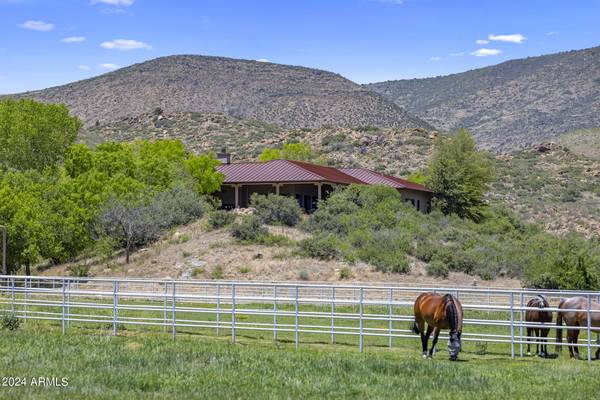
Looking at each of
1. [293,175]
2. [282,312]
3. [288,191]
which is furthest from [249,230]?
[282,312]

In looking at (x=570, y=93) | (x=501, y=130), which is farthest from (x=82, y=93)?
(x=570, y=93)

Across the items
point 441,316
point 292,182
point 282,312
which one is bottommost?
point 282,312

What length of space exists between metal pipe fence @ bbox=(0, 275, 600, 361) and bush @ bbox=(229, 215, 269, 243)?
10.1 meters

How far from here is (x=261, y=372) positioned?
13.9 metres

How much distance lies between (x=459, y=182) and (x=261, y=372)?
50.3 m

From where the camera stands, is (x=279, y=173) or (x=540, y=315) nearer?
(x=540, y=315)

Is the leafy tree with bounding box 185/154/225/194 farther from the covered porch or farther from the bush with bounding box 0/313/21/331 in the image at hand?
the bush with bounding box 0/313/21/331

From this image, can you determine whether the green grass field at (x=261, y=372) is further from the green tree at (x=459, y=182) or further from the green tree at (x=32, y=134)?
the green tree at (x=459, y=182)

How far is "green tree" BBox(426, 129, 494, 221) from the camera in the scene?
61.7 meters

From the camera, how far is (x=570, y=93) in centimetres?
13538

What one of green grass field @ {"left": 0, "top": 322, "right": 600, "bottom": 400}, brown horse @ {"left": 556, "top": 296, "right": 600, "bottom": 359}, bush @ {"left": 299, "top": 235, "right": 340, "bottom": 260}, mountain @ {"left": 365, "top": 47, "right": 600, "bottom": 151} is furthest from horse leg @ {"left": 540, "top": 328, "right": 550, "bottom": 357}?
mountain @ {"left": 365, "top": 47, "right": 600, "bottom": 151}

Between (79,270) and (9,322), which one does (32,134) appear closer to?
(79,270)

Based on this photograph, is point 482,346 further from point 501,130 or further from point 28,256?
point 501,130

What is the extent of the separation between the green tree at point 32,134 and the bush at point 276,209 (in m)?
15.0
